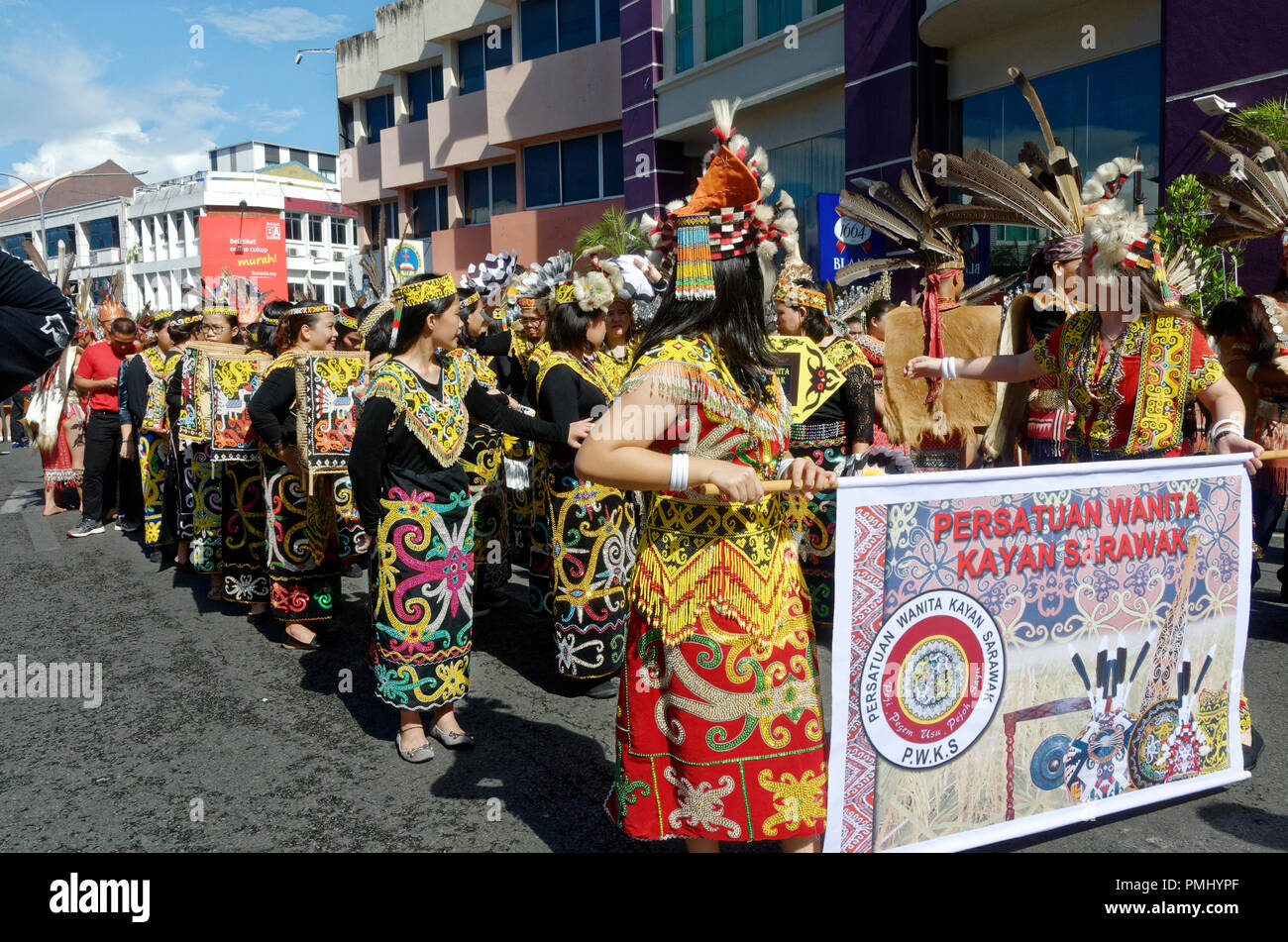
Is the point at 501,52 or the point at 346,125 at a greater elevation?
the point at 501,52

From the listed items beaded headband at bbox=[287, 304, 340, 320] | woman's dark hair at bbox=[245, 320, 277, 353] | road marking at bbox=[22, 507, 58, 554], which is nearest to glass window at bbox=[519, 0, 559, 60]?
road marking at bbox=[22, 507, 58, 554]

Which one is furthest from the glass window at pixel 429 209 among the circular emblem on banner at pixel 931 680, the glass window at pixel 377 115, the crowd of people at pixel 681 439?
the circular emblem on banner at pixel 931 680

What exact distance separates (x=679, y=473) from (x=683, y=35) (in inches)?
715

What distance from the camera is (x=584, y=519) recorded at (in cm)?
461

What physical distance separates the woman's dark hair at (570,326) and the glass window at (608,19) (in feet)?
61.5

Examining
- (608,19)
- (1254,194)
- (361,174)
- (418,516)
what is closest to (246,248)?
(361,174)

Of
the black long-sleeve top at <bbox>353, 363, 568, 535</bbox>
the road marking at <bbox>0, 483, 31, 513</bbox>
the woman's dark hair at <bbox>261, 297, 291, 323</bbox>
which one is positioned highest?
the woman's dark hair at <bbox>261, 297, 291, 323</bbox>

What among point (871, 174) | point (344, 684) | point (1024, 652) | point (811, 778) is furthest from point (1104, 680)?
point (871, 174)

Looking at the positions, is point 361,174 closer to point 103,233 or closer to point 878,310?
point 878,310

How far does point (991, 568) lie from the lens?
2611 mm

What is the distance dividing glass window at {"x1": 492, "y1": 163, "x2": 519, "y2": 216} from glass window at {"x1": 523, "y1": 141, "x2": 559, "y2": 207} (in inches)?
25.9

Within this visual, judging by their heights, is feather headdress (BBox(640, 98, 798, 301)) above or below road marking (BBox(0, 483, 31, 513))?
above

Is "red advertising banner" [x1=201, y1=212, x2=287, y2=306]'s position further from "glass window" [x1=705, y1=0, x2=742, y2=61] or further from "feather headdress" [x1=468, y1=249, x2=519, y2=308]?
"feather headdress" [x1=468, y1=249, x2=519, y2=308]

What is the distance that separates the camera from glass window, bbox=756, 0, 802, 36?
15.6m
